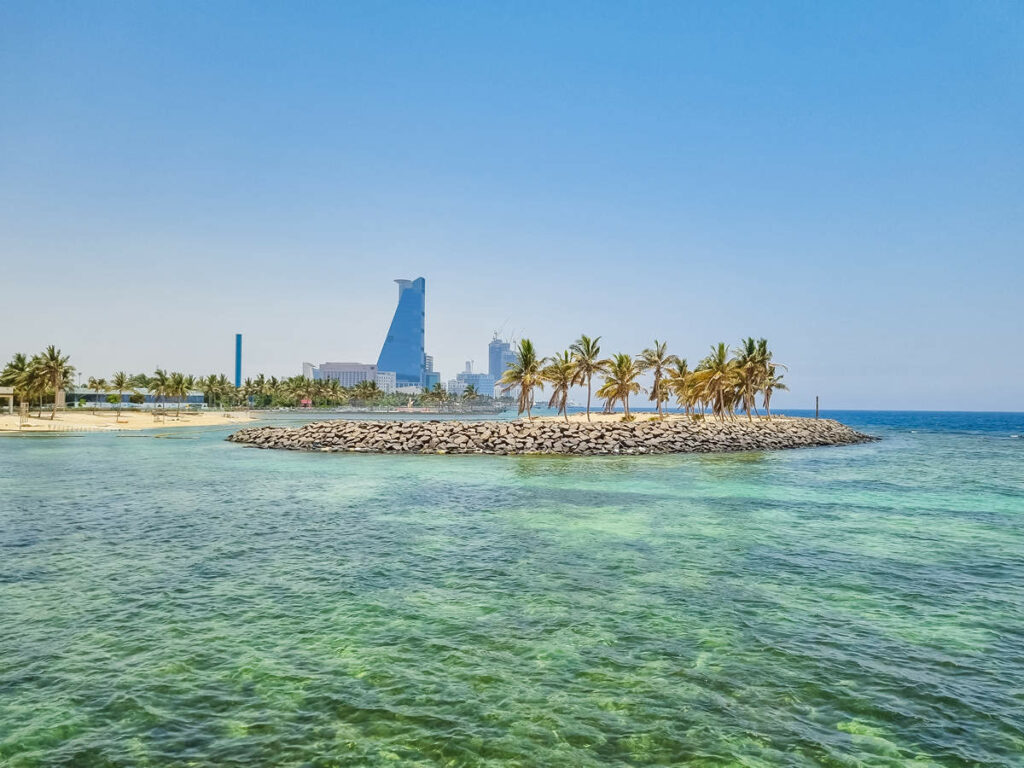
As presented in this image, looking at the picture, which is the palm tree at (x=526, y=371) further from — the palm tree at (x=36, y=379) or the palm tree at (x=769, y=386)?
the palm tree at (x=36, y=379)

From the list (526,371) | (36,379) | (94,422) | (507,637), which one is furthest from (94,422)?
(507,637)

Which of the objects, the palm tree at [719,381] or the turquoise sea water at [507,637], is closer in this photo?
the turquoise sea water at [507,637]

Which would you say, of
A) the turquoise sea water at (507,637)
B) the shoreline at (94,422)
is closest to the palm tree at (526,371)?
the turquoise sea water at (507,637)

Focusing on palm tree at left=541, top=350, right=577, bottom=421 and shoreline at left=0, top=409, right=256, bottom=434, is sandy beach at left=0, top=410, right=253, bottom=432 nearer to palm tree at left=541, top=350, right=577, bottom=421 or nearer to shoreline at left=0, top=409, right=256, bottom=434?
shoreline at left=0, top=409, right=256, bottom=434

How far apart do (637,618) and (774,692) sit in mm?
3105

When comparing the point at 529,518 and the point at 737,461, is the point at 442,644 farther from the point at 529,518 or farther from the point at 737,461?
the point at 737,461

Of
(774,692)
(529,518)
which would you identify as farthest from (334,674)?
(529,518)

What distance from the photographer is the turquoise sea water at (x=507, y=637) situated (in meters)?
6.74

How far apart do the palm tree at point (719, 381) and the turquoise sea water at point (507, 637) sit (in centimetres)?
4504

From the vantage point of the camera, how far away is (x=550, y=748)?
6.51m

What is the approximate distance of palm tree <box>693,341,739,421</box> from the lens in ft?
221

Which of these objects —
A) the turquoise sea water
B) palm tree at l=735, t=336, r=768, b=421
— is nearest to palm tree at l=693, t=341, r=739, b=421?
palm tree at l=735, t=336, r=768, b=421

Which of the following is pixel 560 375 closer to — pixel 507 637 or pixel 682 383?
pixel 682 383

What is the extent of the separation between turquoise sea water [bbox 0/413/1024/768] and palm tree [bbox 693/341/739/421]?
→ 45.0 m
